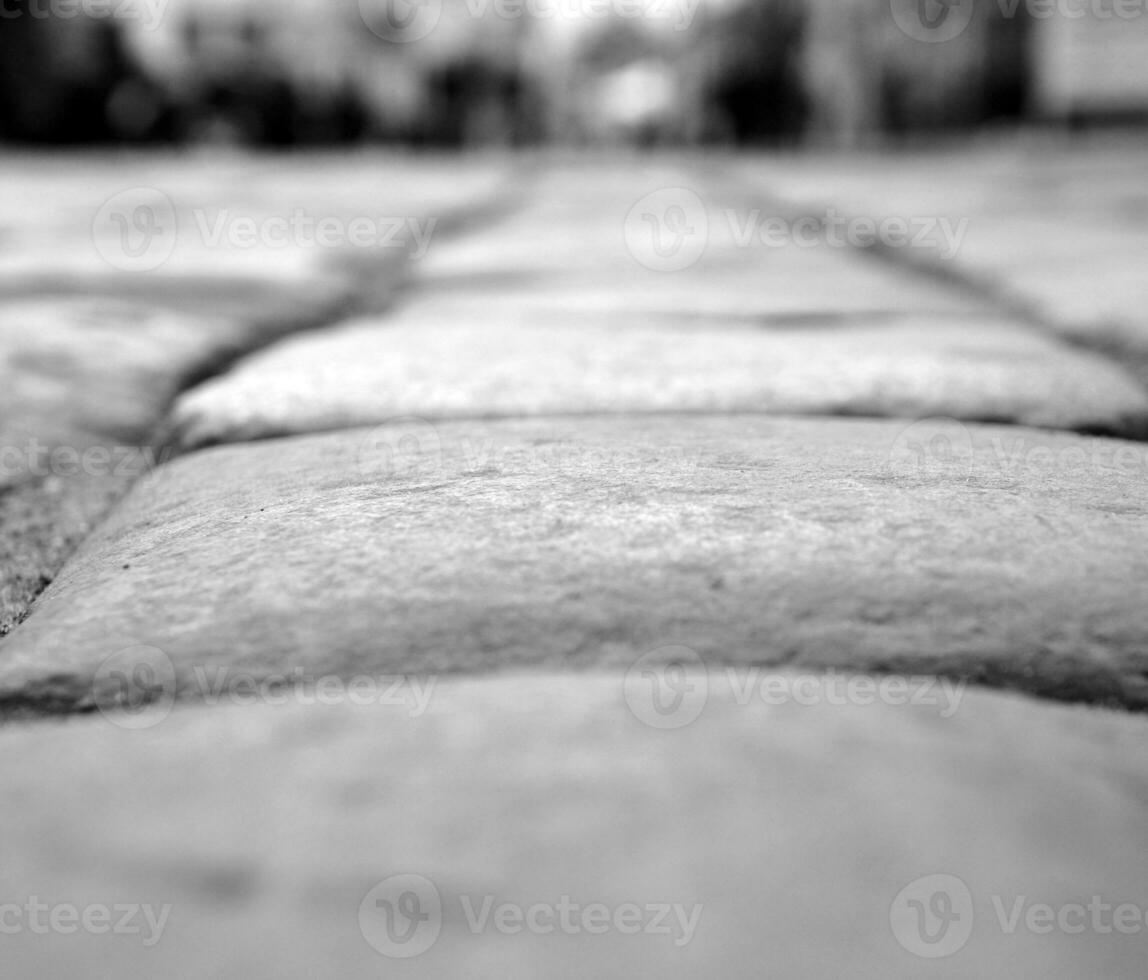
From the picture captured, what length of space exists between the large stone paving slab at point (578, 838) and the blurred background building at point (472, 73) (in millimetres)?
6191

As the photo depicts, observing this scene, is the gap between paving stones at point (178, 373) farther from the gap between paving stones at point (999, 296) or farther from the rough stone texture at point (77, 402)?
the gap between paving stones at point (999, 296)

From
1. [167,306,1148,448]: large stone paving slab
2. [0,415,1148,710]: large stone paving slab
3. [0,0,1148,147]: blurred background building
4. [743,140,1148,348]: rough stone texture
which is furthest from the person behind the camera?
[0,0,1148,147]: blurred background building

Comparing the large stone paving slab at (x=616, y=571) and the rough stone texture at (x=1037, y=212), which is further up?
the large stone paving slab at (x=616, y=571)

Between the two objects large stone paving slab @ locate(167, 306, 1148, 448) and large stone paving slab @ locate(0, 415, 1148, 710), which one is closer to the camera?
large stone paving slab @ locate(0, 415, 1148, 710)

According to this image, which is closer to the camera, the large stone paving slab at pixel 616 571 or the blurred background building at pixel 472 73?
the large stone paving slab at pixel 616 571

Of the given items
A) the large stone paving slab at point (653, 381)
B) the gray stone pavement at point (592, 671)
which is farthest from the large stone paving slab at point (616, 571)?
the large stone paving slab at point (653, 381)

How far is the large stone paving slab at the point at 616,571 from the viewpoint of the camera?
1.28 feet

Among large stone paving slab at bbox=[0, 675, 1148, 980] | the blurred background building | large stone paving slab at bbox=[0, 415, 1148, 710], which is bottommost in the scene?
the blurred background building

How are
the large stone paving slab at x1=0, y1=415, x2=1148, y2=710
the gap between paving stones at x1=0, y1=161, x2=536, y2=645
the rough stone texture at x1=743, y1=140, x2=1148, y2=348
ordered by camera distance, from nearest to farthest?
the large stone paving slab at x1=0, y1=415, x2=1148, y2=710 < the gap between paving stones at x1=0, y1=161, x2=536, y2=645 < the rough stone texture at x1=743, y1=140, x2=1148, y2=348

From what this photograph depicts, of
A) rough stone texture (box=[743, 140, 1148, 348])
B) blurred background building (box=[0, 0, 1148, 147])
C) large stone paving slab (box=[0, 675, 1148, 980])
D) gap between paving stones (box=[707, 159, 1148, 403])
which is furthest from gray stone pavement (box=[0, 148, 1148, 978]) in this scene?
blurred background building (box=[0, 0, 1148, 147])

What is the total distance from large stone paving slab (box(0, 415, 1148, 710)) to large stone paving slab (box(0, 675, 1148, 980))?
3 cm

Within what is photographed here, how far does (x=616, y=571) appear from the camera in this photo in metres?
0.44

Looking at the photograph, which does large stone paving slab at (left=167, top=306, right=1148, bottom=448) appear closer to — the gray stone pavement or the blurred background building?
the gray stone pavement

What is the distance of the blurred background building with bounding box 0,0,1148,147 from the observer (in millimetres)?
7406
